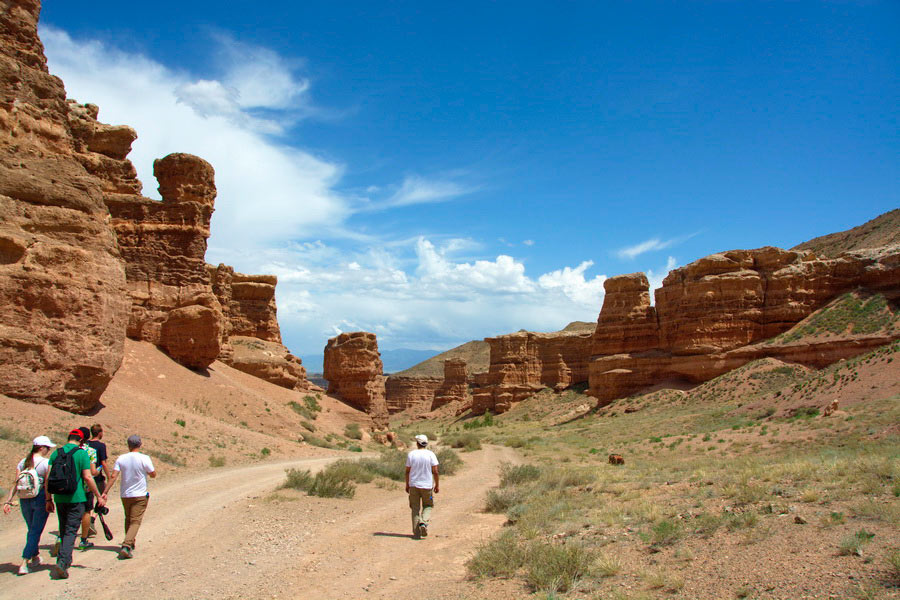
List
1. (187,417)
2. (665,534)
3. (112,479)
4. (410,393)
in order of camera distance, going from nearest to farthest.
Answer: (665,534) < (112,479) < (187,417) < (410,393)

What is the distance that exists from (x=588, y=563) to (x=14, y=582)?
646cm

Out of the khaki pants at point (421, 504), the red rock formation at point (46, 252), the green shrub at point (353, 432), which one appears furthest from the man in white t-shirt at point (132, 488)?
the green shrub at point (353, 432)

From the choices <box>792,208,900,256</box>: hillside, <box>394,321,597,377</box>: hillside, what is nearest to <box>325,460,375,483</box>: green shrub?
<box>792,208,900,256</box>: hillside

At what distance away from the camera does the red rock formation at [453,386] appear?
240 feet

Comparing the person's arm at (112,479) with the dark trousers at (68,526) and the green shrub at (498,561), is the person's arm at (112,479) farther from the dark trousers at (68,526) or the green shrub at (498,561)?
the green shrub at (498,561)

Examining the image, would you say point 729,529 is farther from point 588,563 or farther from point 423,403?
point 423,403

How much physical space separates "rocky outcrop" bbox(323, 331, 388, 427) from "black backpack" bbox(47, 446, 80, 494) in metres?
32.1

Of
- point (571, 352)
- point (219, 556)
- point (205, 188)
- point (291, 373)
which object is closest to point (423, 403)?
point (571, 352)

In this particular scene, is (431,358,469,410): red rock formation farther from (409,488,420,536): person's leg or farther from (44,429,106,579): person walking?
(44,429,106,579): person walking

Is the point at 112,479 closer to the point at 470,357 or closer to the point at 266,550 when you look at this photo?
the point at 266,550

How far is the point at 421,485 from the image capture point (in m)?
9.62

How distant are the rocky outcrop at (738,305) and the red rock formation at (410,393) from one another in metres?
39.5

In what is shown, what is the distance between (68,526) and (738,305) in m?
38.5

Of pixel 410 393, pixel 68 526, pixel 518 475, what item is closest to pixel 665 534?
pixel 68 526
